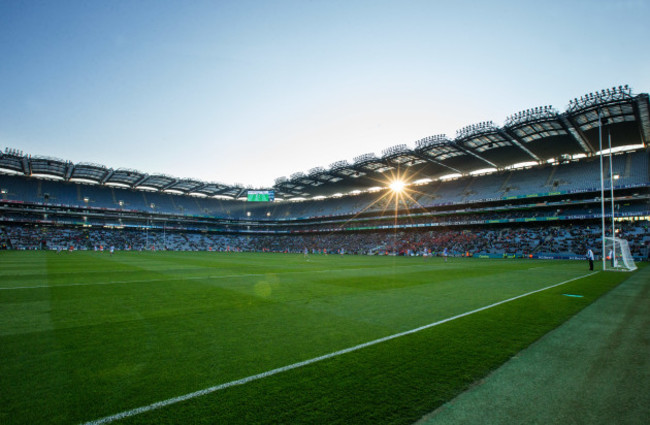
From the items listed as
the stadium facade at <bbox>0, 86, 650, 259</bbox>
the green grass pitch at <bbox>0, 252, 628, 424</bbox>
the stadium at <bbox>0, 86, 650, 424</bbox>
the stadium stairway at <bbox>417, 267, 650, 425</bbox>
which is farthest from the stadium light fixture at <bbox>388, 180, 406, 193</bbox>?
the stadium stairway at <bbox>417, 267, 650, 425</bbox>

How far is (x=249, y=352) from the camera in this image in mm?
5215

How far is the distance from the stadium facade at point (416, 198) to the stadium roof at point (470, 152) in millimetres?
181

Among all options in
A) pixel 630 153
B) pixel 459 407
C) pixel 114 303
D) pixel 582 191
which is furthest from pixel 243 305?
pixel 630 153

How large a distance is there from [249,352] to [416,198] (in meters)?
61.5

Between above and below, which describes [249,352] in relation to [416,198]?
below

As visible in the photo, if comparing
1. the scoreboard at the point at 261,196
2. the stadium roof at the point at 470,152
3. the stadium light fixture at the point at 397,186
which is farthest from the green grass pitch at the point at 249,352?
the scoreboard at the point at 261,196

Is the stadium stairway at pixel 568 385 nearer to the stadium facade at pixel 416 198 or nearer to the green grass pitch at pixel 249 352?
the green grass pitch at pixel 249 352

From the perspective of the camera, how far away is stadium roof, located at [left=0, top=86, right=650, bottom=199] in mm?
31922

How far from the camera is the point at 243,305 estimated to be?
30.6 feet

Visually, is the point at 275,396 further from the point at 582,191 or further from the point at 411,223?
the point at 411,223

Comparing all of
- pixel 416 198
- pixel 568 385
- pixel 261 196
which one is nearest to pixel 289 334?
pixel 568 385

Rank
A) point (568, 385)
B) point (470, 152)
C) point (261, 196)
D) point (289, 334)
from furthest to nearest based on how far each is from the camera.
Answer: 1. point (261, 196)
2. point (470, 152)
3. point (289, 334)
4. point (568, 385)

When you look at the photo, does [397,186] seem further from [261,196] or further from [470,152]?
[261,196]

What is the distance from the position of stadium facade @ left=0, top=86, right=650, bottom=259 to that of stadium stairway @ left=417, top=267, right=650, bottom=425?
27.0m
